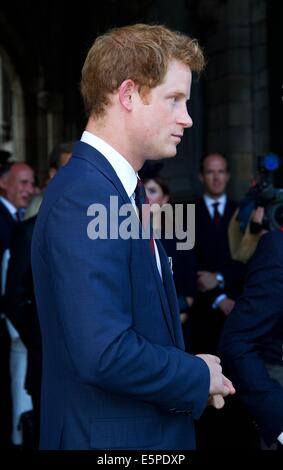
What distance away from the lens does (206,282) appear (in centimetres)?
561

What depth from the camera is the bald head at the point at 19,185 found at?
6488mm

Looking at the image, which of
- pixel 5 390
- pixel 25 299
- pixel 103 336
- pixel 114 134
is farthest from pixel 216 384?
pixel 5 390

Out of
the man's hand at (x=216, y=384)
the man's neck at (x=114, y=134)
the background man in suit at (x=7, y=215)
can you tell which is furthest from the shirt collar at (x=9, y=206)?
the man's hand at (x=216, y=384)

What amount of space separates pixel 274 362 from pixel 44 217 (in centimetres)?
108

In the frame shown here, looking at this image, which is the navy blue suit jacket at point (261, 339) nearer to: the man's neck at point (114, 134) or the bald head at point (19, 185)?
the man's neck at point (114, 134)

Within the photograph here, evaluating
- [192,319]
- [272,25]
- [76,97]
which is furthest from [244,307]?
[76,97]

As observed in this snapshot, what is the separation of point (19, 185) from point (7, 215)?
38cm

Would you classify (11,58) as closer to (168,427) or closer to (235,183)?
(235,183)

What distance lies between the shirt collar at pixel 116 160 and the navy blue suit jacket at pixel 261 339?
2.35 ft

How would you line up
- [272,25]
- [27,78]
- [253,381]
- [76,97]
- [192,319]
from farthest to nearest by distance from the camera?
[27,78], [76,97], [272,25], [192,319], [253,381]

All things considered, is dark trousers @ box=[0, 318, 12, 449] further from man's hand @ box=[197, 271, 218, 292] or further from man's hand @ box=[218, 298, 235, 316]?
man's hand @ box=[218, 298, 235, 316]

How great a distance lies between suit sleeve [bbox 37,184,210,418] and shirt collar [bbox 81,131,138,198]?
0.16m

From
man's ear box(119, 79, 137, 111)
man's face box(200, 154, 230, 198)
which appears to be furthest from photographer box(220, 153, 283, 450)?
man's face box(200, 154, 230, 198)
